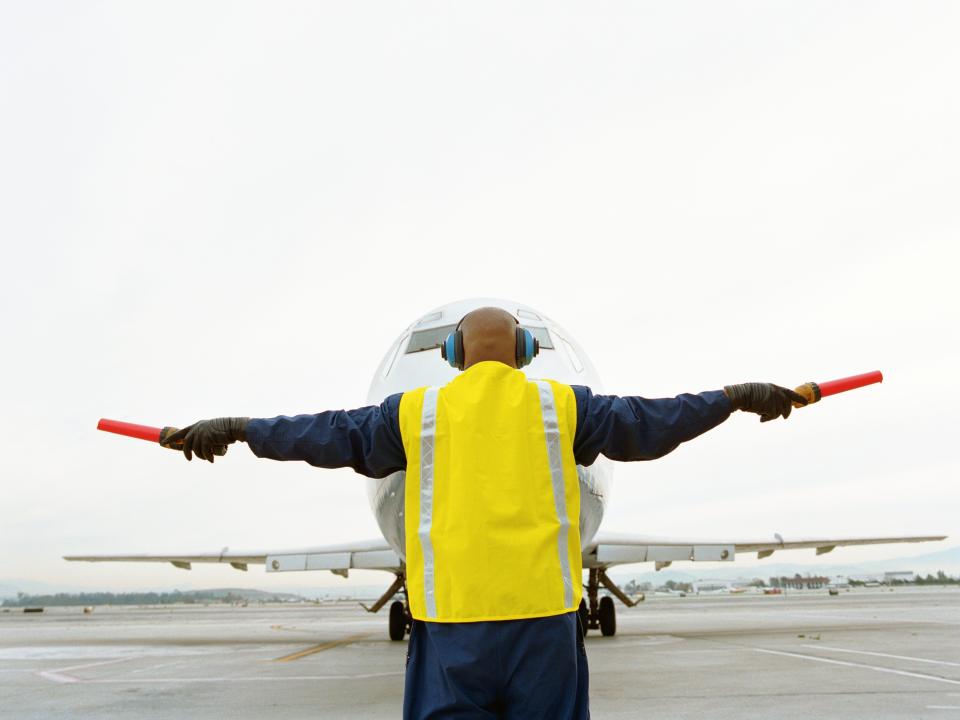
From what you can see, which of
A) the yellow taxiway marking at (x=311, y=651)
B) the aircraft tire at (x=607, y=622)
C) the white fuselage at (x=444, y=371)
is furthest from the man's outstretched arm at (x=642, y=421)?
the aircraft tire at (x=607, y=622)

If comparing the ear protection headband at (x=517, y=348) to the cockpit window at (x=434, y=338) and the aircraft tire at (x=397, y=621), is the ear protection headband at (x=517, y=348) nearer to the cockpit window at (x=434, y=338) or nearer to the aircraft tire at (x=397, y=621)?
the cockpit window at (x=434, y=338)

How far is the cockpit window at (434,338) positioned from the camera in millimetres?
7605

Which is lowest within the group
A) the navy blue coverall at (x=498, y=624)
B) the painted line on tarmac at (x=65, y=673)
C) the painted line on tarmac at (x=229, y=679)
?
the painted line on tarmac at (x=65, y=673)

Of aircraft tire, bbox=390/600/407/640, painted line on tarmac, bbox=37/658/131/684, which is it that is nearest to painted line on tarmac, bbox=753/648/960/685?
aircraft tire, bbox=390/600/407/640

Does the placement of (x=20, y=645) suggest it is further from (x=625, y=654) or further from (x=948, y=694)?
(x=948, y=694)

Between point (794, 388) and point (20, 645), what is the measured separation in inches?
626

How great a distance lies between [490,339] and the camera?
2.62 metres

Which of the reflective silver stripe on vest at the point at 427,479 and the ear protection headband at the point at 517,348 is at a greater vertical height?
the ear protection headband at the point at 517,348

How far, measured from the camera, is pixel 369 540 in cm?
1559

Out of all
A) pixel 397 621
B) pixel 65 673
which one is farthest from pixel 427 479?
pixel 397 621

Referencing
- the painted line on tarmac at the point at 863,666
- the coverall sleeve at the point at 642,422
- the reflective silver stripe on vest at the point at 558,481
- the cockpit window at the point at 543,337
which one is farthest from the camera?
the cockpit window at the point at 543,337

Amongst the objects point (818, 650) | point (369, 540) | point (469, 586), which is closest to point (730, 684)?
point (818, 650)

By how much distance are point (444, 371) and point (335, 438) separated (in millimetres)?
4436

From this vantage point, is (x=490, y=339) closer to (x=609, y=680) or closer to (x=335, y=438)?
(x=335, y=438)
